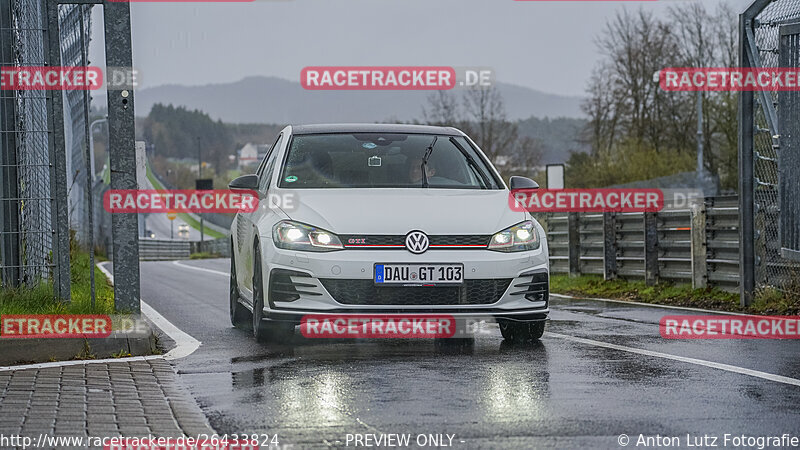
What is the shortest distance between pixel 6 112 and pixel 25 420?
599 cm

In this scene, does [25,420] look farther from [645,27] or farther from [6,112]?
[645,27]

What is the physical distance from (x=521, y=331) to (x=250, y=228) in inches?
91.4

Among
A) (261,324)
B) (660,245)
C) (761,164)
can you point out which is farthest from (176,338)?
(660,245)

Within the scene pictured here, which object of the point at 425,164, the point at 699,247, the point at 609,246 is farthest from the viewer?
the point at 609,246

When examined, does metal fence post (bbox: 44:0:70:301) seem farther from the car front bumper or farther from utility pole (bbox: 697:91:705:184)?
utility pole (bbox: 697:91:705:184)

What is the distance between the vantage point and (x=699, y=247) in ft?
50.0

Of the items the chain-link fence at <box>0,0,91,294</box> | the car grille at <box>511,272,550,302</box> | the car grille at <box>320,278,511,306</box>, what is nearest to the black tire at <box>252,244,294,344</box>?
the car grille at <box>320,278,511,306</box>

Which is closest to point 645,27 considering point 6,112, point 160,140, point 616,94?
point 616,94

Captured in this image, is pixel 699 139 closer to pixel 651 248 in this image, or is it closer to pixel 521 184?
pixel 651 248

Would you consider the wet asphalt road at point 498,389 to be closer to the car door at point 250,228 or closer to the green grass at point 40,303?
the car door at point 250,228

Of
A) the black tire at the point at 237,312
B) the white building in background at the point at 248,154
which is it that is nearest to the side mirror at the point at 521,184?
the black tire at the point at 237,312

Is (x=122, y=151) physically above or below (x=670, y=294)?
above

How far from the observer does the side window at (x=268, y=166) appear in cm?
1024

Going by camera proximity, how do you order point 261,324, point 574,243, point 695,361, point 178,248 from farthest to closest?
point 178,248 < point 574,243 < point 261,324 < point 695,361
